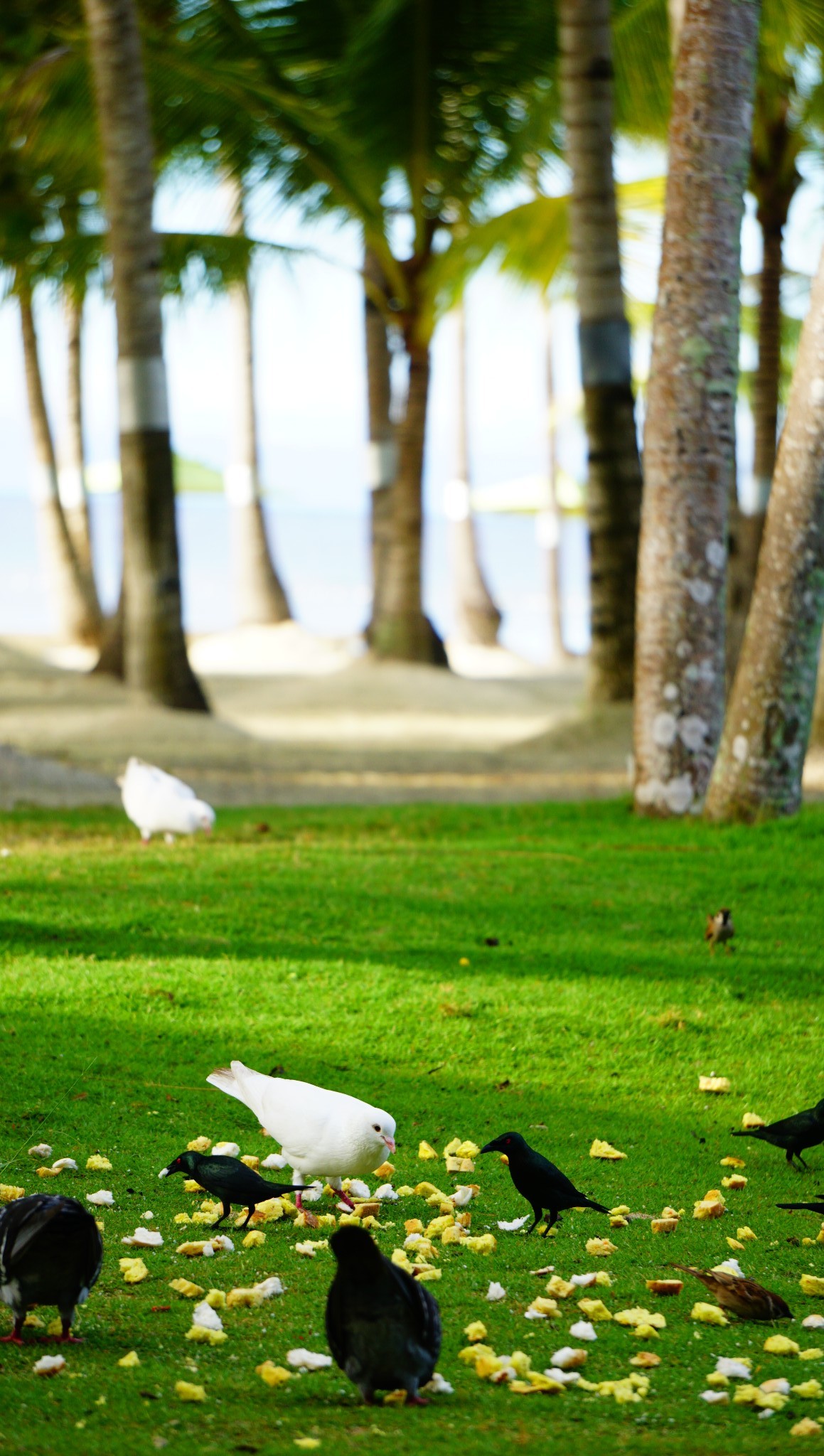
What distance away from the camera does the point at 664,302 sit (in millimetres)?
9141

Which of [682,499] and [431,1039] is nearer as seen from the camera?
[431,1039]

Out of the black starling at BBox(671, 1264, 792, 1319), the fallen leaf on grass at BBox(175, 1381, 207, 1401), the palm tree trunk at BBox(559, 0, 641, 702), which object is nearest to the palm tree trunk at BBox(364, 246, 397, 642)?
the palm tree trunk at BBox(559, 0, 641, 702)

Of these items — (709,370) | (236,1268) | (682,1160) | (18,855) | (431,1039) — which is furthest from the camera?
(709,370)

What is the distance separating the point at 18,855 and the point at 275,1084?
472cm

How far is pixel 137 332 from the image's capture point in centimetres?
1474

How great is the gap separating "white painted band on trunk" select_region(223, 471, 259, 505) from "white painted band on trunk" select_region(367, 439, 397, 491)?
4445mm

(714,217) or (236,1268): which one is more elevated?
(714,217)

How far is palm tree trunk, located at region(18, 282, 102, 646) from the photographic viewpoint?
23.9 metres

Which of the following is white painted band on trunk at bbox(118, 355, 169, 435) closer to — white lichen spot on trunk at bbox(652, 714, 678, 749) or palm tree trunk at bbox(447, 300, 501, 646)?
white lichen spot on trunk at bbox(652, 714, 678, 749)

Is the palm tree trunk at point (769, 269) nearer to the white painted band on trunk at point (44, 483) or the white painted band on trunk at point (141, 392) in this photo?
the white painted band on trunk at point (141, 392)

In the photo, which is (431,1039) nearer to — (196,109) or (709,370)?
(709,370)

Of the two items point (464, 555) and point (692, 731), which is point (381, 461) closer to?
point (464, 555)

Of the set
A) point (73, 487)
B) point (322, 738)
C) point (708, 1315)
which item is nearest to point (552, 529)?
point (73, 487)

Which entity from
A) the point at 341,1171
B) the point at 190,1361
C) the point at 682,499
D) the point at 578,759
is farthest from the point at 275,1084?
the point at 578,759
